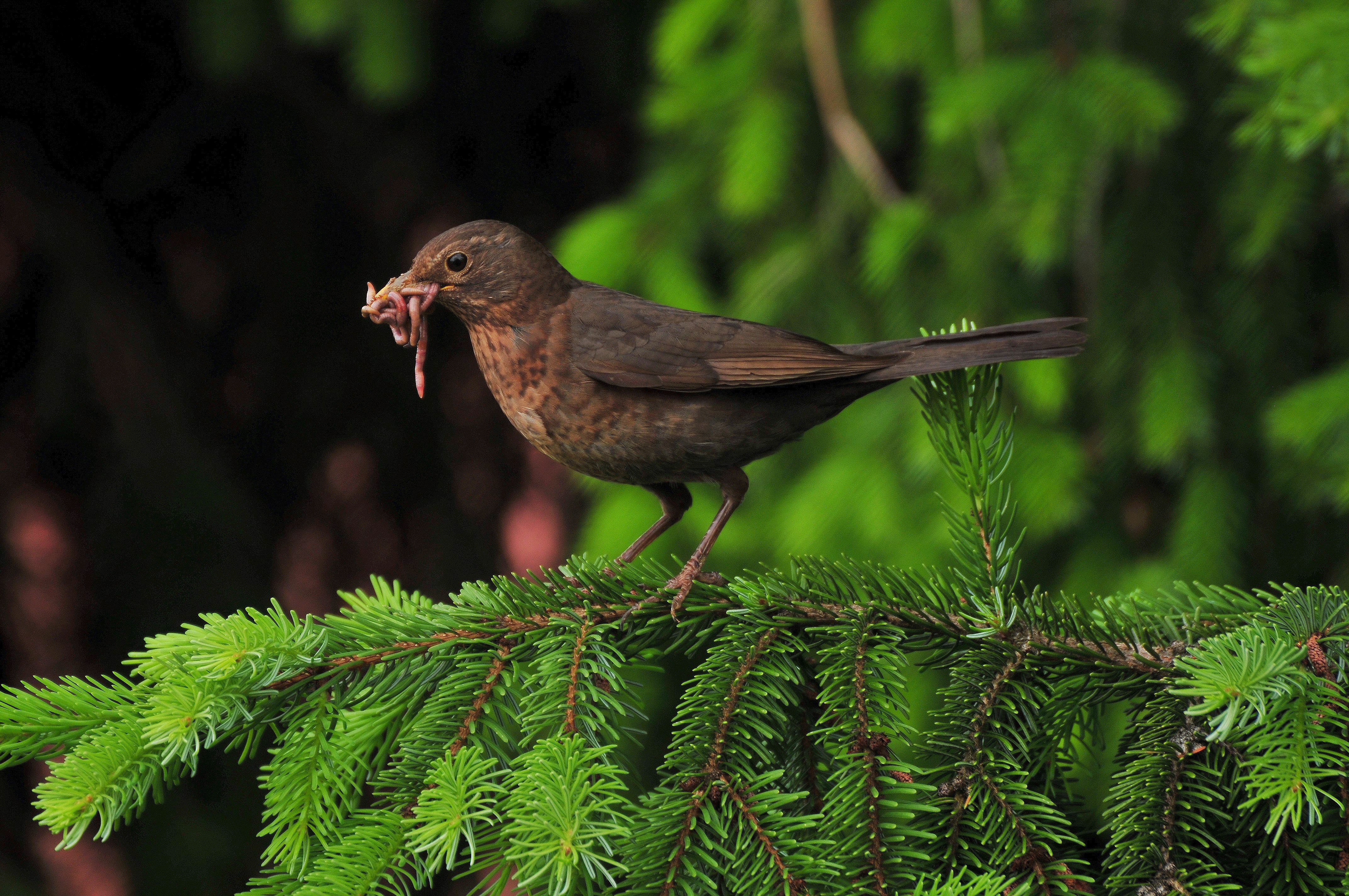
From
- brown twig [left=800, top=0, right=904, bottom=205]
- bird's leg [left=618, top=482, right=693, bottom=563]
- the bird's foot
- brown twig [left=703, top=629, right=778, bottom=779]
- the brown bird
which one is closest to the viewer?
brown twig [left=703, top=629, right=778, bottom=779]

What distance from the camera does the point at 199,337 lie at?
457 centimetres

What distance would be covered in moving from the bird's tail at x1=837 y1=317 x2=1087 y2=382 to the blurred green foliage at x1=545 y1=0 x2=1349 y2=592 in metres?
0.60

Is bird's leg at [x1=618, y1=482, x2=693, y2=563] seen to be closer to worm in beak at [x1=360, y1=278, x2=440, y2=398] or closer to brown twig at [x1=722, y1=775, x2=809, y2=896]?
worm in beak at [x1=360, y1=278, x2=440, y2=398]

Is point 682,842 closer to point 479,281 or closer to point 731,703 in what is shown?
point 731,703

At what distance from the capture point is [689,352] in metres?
2.38

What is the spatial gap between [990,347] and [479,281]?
3.66 ft

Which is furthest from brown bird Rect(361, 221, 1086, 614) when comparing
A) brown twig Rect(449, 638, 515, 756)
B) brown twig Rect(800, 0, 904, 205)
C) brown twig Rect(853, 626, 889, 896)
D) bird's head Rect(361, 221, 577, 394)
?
brown twig Rect(800, 0, 904, 205)

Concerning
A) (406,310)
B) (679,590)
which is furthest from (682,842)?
(406,310)

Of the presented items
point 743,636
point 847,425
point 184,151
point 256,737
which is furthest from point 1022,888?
point 184,151

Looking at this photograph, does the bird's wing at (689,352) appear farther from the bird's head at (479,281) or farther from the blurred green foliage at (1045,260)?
the blurred green foliage at (1045,260)

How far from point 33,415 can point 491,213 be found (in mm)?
1913

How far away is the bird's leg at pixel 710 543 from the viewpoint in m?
1.81

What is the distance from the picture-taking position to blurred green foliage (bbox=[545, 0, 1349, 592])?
274cm

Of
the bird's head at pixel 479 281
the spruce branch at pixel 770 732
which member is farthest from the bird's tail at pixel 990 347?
the bird's head at pixel 479 281
